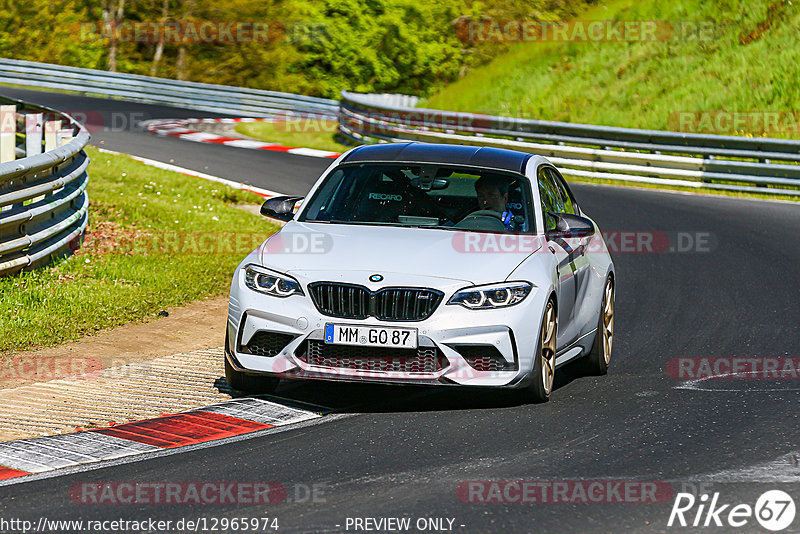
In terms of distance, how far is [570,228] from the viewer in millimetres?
8547

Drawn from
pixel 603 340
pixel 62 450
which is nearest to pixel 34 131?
pixel 603 340

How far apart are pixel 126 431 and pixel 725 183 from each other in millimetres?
17835

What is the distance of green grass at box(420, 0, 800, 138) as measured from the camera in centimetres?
2944

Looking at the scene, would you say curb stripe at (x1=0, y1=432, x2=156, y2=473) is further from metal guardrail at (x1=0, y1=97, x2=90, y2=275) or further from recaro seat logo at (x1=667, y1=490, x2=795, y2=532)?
metal guardrail at (x1=0, y1=97, x2=90, y2=275)

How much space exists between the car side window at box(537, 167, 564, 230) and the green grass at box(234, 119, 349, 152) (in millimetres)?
18252

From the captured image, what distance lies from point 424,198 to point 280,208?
1.02m

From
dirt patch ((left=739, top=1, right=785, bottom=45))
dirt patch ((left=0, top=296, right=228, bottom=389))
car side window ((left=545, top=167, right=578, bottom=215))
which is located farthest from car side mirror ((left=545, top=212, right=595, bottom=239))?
dirt patch ((left=739, top=1, right=785, bottom=45))

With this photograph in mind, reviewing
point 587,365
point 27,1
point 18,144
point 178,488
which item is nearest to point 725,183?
point 18,144

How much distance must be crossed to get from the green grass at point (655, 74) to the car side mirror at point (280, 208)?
66.6 ft

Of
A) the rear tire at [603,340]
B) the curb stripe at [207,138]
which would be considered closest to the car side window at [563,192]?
the rear tire at [603,340]

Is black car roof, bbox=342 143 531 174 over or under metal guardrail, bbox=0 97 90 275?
over

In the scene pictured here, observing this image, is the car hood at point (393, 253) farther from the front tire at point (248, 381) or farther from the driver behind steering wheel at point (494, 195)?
the front tire at point (248, 381)

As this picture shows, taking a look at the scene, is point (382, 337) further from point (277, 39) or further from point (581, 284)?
→ point (277, 39)

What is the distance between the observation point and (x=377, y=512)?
552 cm
